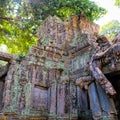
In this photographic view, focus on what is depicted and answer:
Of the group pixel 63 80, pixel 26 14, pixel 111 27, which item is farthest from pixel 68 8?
pixel 111 27

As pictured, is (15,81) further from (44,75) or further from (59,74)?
(59,74)

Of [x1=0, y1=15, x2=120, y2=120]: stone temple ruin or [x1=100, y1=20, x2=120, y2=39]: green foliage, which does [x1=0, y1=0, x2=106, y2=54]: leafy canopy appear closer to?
[x1=0, y1=15, x2=120, y2=120]: stone temple ruin

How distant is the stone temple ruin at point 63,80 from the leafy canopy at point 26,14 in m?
1.90

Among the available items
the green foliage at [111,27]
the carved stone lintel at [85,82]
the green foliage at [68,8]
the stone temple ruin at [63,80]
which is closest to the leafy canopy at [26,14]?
the green foliage at [68,8]

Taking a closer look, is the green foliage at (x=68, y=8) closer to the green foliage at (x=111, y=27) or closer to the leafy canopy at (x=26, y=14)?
the leafy canopy at (x=26, y=14)

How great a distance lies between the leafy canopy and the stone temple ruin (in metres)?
1.90

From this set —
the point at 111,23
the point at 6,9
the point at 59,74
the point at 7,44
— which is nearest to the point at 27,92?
the point at 59,74

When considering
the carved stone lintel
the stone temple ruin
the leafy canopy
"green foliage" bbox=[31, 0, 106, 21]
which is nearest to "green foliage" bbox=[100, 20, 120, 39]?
the leafy canopy

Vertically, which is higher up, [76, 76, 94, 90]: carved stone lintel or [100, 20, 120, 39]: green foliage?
[100, 20, 120, 39]: green foliage

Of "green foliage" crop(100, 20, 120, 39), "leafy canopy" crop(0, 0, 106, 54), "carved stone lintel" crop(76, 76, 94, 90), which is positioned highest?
"green foliage" crop(100, 20, 120, 39)

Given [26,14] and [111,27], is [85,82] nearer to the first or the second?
[26,14]

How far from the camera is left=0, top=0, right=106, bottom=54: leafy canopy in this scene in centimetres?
1053

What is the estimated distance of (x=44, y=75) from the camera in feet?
25.9

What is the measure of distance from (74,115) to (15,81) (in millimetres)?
2701
